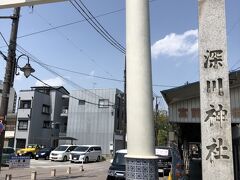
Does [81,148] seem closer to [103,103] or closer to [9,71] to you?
[103,103]

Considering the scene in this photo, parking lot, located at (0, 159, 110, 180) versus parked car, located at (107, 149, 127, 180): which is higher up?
parked car, located at (107, 149, 127, 180)

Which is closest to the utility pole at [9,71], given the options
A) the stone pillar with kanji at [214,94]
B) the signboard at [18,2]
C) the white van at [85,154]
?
the signboard at [18,2]

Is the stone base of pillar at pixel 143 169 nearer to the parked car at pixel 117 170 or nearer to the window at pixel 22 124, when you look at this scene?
the parked car at pixel 117 170

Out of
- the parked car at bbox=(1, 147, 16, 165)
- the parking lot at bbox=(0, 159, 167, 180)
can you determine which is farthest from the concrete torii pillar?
the parked car at bbox=(1, 147, 16, 165)

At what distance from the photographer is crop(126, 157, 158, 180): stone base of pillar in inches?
190

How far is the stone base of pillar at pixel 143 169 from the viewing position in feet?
15.8

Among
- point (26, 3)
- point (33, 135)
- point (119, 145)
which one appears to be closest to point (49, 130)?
point (33, 135)

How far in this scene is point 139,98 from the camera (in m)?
5.00

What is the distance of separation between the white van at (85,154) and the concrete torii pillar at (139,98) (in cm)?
3380

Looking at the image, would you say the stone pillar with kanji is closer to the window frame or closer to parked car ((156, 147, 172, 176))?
parked car ((156, 147, 172, 176))

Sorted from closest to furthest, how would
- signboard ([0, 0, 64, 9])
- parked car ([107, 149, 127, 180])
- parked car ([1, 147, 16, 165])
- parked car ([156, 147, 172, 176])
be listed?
signboard ([0, 0, 64, 9]) → parked car ([107, 149, 127, 180]) → parked car ([156, 147, 172, 176]) → parked car ([1, 147, 16, 165])

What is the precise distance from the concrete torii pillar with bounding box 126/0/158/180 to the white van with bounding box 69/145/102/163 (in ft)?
111

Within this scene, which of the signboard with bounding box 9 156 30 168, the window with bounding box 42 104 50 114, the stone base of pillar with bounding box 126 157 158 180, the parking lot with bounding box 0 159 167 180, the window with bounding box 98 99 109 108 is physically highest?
the window with bounding box 98 99 109 108

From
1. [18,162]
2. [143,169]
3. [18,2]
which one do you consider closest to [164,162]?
[18,162]
